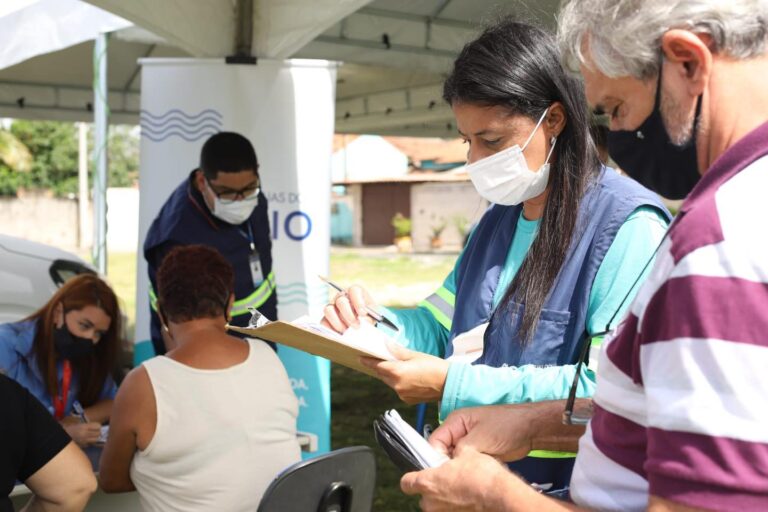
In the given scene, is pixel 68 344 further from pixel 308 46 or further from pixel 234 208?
pixel 308 46

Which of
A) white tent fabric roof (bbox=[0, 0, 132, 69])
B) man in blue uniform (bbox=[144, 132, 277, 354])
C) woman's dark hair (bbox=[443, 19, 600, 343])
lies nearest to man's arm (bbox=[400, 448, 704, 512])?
woman's dark hair (bbox=[443, 19, 600, 343])

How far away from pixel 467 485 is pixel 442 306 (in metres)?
0.88

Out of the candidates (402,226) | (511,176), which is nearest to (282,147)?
(511,176)

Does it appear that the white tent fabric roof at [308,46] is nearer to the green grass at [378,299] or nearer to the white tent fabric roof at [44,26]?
the white tent fabric roof at [44,26]

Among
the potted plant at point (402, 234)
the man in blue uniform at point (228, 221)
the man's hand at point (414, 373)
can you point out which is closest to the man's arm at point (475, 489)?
the man's hand at point (414, 373)

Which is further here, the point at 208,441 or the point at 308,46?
the point at 308,46

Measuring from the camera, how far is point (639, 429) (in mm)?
A: 892

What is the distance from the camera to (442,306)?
74.2 inches

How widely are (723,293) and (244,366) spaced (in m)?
1.78

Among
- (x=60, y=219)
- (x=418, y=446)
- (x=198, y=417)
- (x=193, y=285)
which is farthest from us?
(x=60, y=219)

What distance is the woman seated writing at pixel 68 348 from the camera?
10.3 feet

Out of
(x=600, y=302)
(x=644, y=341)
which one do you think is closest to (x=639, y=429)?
(x=644, y=341)

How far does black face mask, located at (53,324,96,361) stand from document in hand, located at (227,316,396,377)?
195 cm

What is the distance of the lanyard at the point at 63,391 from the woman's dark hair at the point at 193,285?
0.99m
